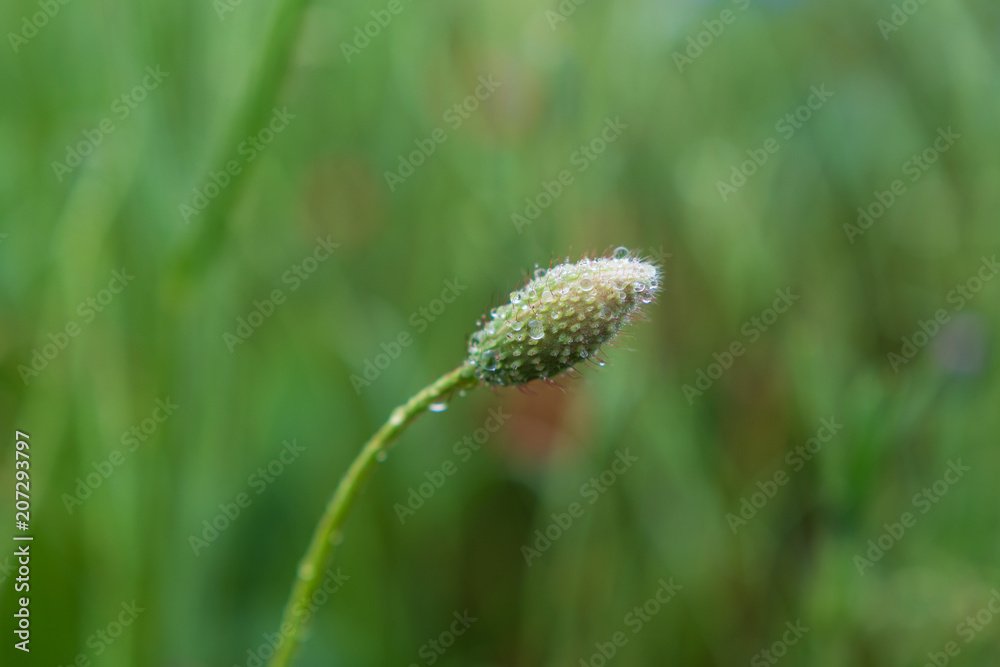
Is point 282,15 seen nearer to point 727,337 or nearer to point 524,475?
point 524,475

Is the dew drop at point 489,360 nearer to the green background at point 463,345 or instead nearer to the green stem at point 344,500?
the green stem at point 344,500

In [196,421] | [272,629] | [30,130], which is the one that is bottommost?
[272,629]

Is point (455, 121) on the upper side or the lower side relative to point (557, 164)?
upper

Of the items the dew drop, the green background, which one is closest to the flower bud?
the dew drop

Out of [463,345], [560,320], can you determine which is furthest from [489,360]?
[463,345]

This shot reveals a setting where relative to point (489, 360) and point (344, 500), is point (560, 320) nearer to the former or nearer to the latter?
point (489, 360)

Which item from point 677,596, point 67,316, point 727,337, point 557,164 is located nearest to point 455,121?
point 557,164
